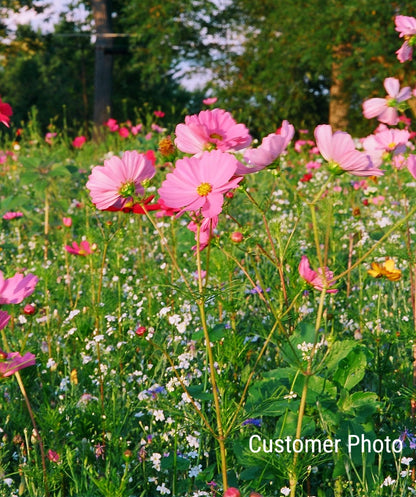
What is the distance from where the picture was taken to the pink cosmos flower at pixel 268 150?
1.04 m

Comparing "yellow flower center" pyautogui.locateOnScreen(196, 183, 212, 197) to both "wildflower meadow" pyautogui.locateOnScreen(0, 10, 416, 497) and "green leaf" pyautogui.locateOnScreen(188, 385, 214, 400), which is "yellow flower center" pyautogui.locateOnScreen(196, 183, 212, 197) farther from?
"green leaf" pyautogui.locateOnScreen(188, 385, 214, 400)

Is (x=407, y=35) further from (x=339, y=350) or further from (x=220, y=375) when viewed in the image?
(x=220, y=375)

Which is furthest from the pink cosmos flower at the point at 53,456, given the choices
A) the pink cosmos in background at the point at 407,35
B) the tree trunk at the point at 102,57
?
the tree trunk at the point at 102,57

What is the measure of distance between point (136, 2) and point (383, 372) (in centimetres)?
1419

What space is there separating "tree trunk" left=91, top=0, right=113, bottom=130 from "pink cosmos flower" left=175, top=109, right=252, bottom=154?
1095 cm

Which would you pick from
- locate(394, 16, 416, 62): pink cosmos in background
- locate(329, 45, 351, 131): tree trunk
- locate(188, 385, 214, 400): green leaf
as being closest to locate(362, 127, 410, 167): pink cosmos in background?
locate(394, 16, 416, 62): pink cosmos in background

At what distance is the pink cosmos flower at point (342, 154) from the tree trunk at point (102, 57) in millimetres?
11087

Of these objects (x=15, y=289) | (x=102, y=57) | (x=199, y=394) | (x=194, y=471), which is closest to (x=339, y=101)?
(x=102, y=57)

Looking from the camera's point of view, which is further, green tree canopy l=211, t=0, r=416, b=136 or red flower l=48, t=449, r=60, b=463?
green tree canopy l=211, t=0, r=416, b=136

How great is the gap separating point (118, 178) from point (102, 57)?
11452mm

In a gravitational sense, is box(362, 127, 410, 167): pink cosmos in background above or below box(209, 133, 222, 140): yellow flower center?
below

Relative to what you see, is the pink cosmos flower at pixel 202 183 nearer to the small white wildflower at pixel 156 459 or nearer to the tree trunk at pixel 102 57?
the small white wildflower at pixel 156 459

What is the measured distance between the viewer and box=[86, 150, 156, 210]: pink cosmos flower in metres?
1.13

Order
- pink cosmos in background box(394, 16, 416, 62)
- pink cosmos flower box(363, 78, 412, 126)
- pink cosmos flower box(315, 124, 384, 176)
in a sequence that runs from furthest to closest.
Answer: pink cosmos flower box(363, 78, 412, 126) < pink cosmos in background box(394, 16, 416, 62) < pink cosmos flower box(315, 124, 384, 176)
